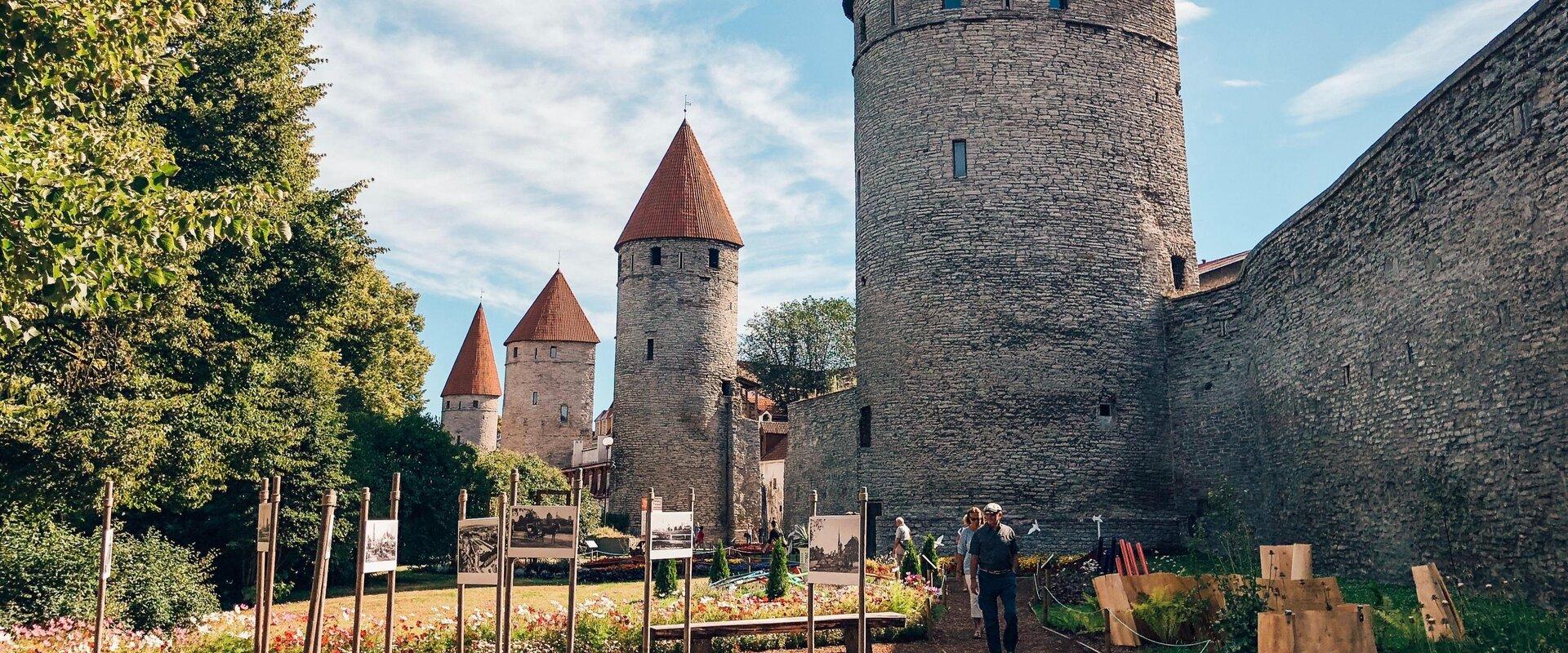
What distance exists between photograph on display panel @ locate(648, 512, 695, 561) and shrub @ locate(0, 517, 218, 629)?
599cm

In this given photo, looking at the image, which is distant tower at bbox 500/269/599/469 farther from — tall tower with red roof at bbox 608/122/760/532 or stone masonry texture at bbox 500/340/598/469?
tall tower with red roof at bbox 608/122/760/532

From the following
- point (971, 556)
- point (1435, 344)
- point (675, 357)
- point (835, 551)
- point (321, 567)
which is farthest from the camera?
point (675, 357)

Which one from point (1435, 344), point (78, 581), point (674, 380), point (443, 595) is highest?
point (674, 380)

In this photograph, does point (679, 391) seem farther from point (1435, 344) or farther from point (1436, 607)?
point (1436, 607)

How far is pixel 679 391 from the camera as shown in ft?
115

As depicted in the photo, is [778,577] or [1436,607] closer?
[1436,607]

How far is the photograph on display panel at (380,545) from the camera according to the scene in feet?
22.8

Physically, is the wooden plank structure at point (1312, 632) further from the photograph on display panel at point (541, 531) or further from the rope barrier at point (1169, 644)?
the photograph on display panel at point (541, 531)

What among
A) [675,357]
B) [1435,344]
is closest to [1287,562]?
[1435,344]

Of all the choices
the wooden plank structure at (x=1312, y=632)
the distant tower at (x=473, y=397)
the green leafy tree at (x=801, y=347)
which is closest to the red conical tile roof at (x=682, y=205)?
the green leafy tree at (x=801, y=347)

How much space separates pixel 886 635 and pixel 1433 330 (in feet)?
20.5

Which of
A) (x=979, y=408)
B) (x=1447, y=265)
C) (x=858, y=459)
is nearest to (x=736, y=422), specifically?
(x=858, y=459)

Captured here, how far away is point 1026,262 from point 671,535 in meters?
11.7

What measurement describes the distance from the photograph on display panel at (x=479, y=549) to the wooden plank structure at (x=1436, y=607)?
240 inches
